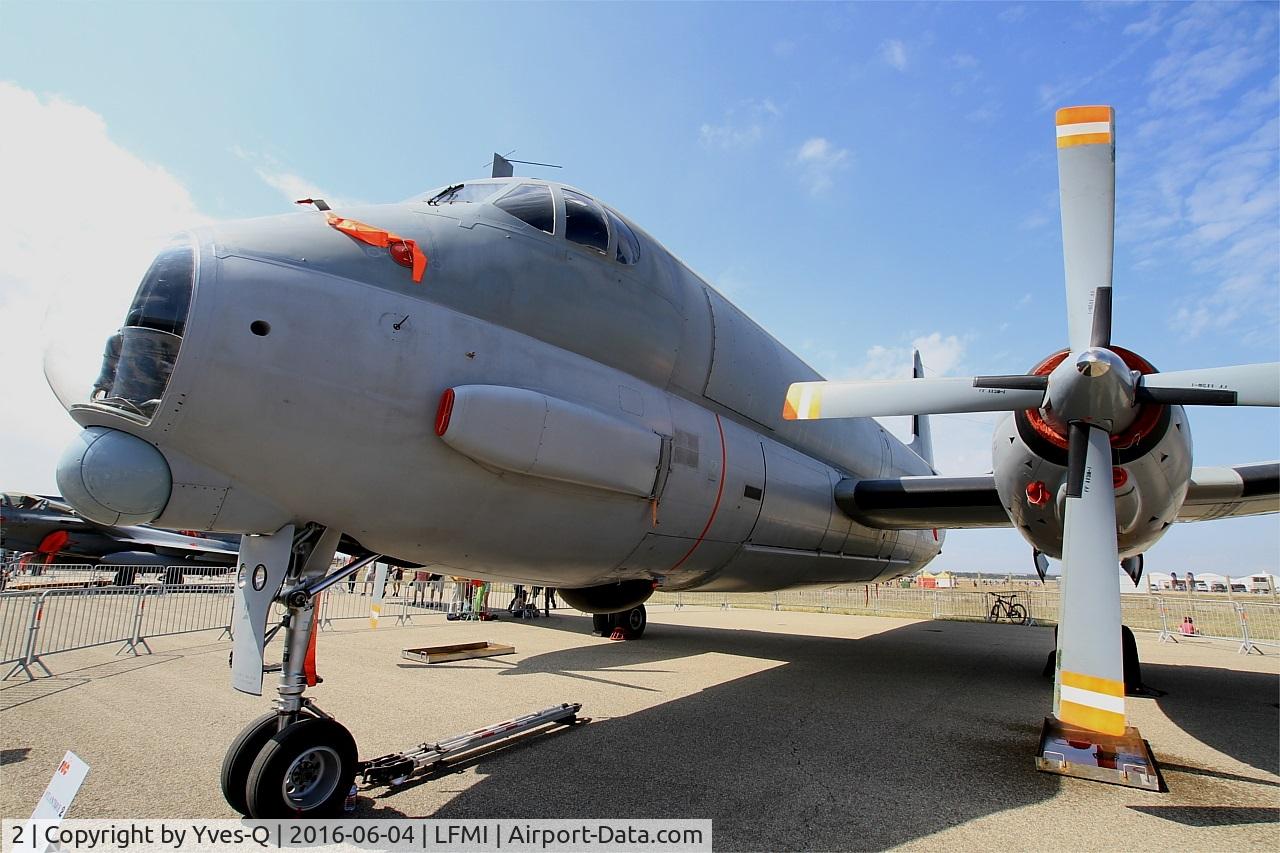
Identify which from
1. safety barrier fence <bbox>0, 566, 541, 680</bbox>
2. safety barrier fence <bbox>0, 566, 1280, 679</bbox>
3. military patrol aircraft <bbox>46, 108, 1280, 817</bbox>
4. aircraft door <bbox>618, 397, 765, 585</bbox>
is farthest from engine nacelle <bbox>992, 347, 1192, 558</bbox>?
safety barrier fence <bbox>0, 566, 541, 680</bbox>

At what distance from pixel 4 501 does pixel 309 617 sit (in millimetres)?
33959

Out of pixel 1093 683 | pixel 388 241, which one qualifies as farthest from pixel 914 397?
pixel 388 241

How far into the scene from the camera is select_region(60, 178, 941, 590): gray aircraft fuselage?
4.05 metres

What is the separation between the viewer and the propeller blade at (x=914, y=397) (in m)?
5.89

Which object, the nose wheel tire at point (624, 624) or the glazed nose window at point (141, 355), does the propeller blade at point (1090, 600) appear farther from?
the nose wheel tire at point (624, 624)

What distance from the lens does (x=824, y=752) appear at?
6.07 meters

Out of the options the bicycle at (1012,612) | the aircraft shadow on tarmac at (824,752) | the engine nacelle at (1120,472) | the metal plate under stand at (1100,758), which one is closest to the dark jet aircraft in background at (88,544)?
the aircraft shadow on tarmac at (824,752)

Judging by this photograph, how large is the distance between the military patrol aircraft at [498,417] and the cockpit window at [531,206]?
0.03m

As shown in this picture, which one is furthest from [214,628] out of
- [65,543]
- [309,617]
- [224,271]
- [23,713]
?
[65,543]

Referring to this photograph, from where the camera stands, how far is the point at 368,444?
4.47 m

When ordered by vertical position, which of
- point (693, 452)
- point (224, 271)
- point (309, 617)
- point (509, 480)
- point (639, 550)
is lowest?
point (309, 617)

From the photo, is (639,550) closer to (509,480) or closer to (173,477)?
(509,480)

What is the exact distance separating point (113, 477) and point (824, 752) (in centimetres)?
585

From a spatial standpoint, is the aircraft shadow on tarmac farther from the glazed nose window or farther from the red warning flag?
the red warning flag
